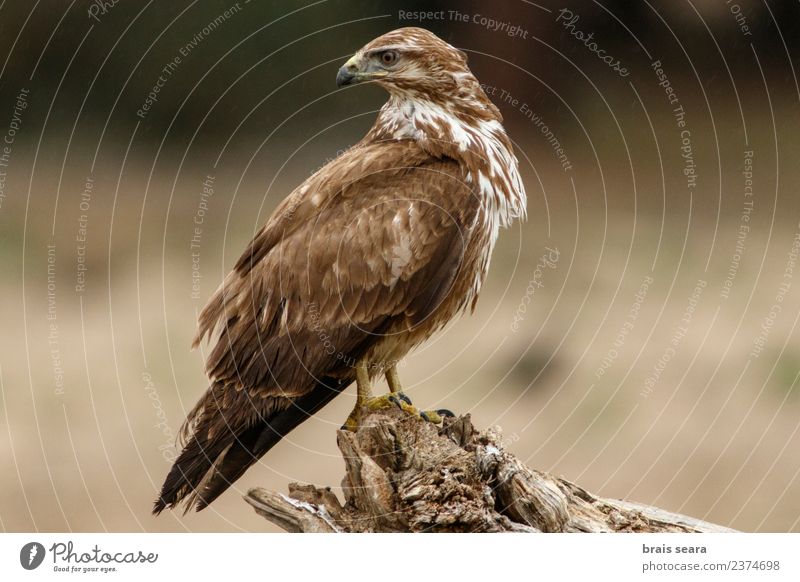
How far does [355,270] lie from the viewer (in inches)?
243

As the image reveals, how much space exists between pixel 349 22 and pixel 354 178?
2.80m

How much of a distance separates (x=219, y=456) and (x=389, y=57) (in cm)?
220

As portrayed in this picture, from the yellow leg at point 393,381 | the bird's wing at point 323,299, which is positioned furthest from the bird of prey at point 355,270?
the yellow leg at point 393,381

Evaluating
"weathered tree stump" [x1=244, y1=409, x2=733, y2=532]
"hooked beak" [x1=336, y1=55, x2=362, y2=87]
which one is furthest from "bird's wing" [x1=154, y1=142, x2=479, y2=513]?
"hooked beak" [x1=336, y1=55, x2=362, y2=87]

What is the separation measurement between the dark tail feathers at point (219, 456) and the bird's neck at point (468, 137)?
130cm

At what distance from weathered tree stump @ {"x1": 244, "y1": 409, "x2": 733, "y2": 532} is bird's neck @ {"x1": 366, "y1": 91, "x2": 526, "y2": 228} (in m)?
1.24

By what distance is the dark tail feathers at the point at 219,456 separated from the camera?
6.04 metres

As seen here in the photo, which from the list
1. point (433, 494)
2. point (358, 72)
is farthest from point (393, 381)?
point (358, 72)

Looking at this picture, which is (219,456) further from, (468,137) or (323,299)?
(468,137)

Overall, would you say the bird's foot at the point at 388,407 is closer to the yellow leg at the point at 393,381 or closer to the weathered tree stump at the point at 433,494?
the weathered tree stump at the point at 433,494

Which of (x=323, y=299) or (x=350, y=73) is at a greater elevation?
(x=350, y=73)

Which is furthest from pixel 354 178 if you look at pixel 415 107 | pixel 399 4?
pixel 399 4

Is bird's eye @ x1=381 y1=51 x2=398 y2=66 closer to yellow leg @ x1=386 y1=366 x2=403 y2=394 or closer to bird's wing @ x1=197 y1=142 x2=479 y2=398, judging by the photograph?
bird's wing @ x1=197 y1=142 x2=479 y2=398
